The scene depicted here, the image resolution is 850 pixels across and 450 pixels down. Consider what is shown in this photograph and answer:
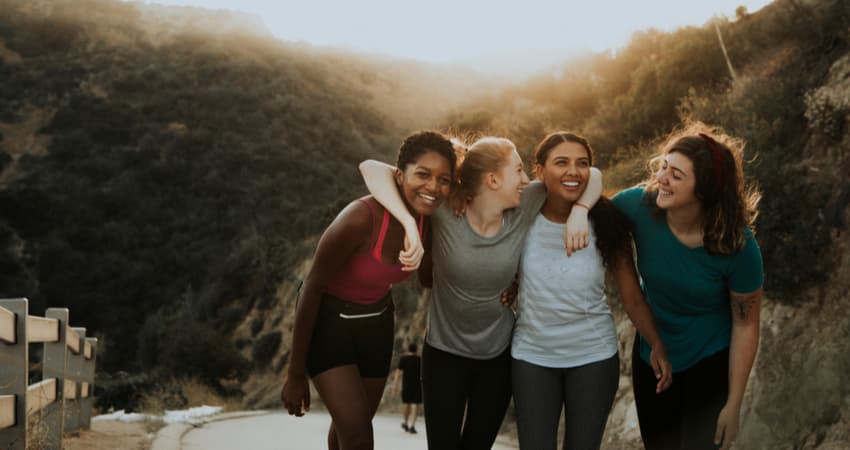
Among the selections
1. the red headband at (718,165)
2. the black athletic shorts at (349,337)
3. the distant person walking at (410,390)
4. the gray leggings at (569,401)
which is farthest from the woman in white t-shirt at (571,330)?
the distant person walking at (410,390)

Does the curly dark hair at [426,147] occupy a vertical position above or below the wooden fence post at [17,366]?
above

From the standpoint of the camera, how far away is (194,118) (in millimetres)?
45844

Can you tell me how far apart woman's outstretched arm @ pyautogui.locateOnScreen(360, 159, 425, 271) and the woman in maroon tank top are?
0.01 m

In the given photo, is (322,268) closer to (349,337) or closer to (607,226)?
(349,337)

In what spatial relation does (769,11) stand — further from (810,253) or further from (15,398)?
(15,398)

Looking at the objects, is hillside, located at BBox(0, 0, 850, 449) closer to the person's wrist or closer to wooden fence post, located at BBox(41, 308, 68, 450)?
the person's wrist

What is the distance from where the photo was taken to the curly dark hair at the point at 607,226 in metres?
4.23

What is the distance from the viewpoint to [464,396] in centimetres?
443

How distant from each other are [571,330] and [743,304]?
2.83 feet

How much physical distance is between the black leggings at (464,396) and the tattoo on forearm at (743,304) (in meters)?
1.16

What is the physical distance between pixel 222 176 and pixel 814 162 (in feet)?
110

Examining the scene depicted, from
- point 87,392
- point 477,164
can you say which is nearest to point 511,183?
point 477,164

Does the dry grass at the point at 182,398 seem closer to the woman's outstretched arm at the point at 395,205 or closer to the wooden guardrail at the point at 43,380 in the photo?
the wooden guardrail at the point at 43,380

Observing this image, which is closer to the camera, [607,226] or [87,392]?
[607,226]
